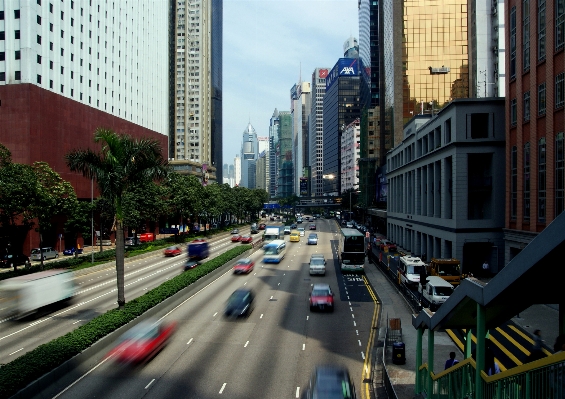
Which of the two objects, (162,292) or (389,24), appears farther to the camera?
(389,24)

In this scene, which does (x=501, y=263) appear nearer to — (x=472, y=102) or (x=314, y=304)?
(x=472, y=102)

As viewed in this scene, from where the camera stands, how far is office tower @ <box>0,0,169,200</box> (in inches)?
2495

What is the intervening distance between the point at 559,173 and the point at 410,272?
13.6m

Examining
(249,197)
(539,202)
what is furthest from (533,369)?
(249,197)

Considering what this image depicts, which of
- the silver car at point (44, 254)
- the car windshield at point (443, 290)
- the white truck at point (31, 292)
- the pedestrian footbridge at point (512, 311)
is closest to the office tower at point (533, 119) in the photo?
the car windshield at point (443, 290)

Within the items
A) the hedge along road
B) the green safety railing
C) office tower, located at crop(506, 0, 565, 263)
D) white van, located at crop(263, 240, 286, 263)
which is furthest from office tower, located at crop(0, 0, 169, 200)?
the green safety railing

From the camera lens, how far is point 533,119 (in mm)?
36750

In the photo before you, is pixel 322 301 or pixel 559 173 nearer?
pixel 322 301

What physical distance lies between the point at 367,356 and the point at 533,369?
14.3 meters

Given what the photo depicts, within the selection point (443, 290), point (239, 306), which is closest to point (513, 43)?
point (443, 290)

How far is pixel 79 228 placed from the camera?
55625mm

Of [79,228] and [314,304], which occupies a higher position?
[79,228]

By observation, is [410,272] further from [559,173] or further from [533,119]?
[533,119]

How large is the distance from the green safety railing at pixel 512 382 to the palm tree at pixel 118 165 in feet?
65.1
